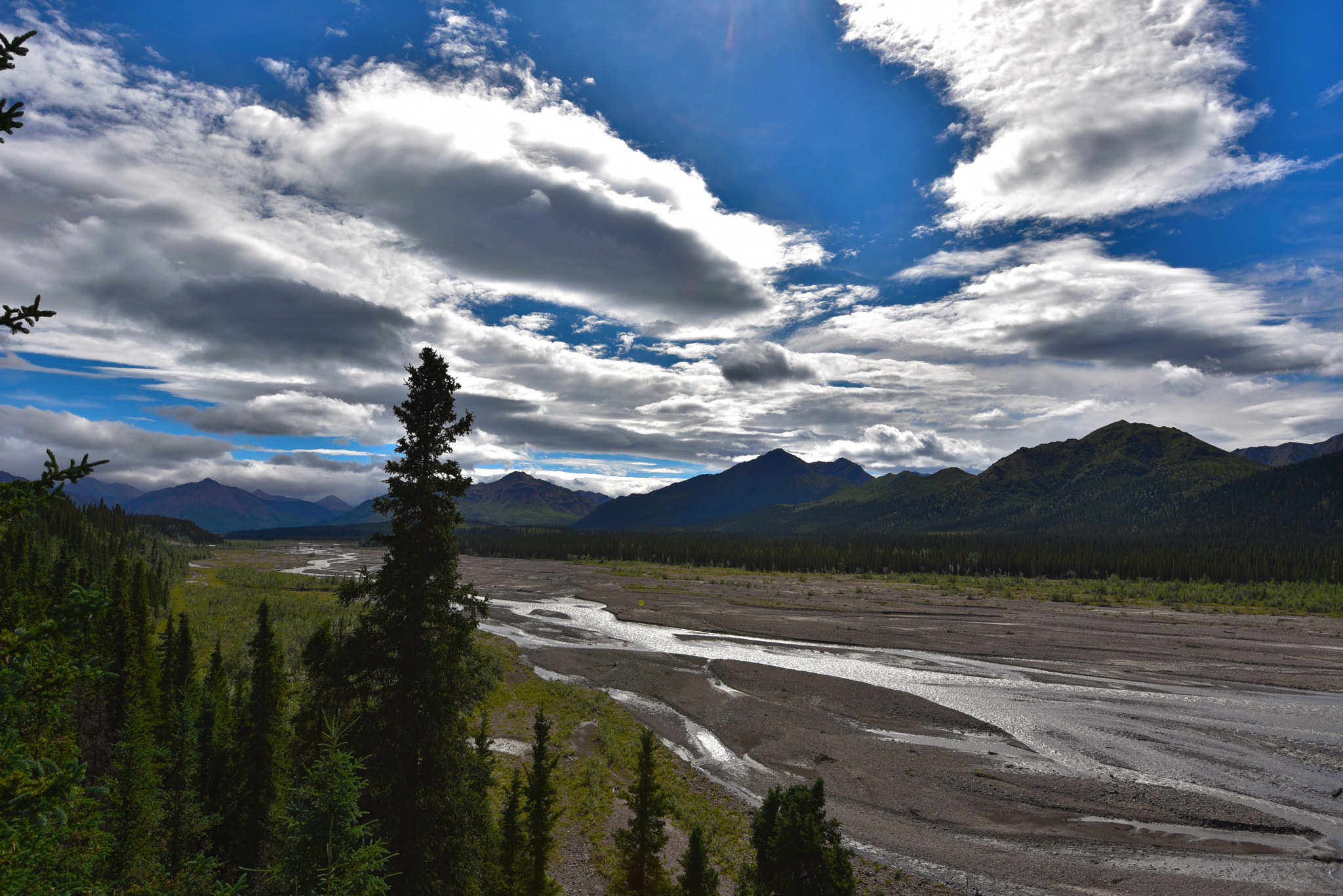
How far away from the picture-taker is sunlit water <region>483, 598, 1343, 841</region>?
3266 cm

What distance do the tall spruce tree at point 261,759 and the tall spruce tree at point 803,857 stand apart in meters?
25.3

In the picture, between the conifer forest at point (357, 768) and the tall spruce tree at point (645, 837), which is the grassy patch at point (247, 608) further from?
the tall spruce tree at point (645, 837)

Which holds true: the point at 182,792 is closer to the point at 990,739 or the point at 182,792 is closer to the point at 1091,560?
the point at 990,739

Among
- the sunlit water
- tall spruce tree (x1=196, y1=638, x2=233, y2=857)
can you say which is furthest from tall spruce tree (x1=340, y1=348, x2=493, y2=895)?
the sunlit water

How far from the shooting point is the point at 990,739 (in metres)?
39.3

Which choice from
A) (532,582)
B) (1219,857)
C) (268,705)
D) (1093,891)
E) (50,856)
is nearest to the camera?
(50,856)

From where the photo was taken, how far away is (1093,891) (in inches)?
915

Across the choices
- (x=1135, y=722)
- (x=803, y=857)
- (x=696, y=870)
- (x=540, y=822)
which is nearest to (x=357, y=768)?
(x=803, y=857)

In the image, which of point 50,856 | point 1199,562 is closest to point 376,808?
point 50,856

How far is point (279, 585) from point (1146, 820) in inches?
6367

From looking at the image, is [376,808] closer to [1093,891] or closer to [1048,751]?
[1093,891]

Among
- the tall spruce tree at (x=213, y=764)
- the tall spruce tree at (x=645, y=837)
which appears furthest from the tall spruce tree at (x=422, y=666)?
the tall spruce tree at (x=213, y=764)

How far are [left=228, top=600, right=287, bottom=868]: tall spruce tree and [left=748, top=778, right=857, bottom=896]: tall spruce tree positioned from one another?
25.3 metres

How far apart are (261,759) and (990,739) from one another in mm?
42457
